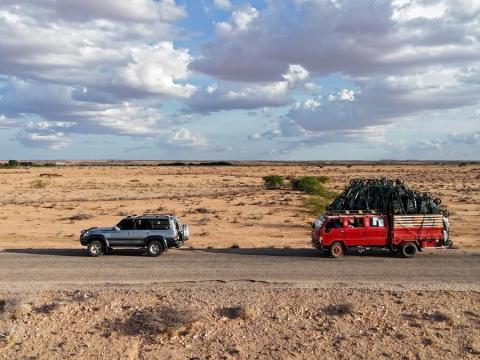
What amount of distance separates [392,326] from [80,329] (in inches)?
334

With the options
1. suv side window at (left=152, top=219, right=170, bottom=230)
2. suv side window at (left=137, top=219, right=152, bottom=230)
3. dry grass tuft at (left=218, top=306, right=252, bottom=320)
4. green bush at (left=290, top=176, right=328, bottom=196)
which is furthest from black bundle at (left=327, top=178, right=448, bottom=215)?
green bush at (left=290, top=176, right=328, bottom=196)

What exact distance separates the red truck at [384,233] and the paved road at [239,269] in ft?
1.73

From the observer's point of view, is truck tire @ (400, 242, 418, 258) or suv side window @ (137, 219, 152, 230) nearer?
truck tire @ (400, 242, 418, 258)

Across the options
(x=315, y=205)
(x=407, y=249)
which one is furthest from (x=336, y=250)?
(x=315, y=205)

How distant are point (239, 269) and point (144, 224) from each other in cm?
547

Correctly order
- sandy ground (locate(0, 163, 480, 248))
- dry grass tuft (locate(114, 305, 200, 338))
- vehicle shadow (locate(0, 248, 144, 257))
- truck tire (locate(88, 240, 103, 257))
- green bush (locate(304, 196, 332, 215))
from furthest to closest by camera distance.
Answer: green bush (locate(304, 196, 332, 215)), sandy ground (locate(0, 163, 480, 248)), vehicle shadow (locate(0, 248, 144, 257)), truck tire (locate(88, 240, 103, 257)), dry grass tuft (locate(114, 305, 200, 338))

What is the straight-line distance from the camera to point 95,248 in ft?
72.5

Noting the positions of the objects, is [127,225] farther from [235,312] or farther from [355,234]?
[355,234]

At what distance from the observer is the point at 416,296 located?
620 inches

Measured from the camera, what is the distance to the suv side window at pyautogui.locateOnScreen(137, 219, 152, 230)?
73.8 feet

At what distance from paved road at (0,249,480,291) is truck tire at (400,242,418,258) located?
32 centimetres

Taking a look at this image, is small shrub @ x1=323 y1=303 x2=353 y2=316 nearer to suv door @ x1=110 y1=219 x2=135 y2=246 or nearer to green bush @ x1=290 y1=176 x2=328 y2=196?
suv door @ x1=110 y1=219 x2=135 y2=246

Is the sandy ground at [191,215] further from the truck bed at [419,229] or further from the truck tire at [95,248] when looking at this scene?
the truck bed at [419,229]

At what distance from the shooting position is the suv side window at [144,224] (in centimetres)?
2248
